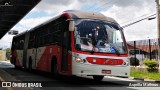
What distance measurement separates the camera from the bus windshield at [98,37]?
13.6 metres

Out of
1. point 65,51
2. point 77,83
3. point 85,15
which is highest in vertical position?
point 85,15

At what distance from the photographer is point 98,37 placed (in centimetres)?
1391

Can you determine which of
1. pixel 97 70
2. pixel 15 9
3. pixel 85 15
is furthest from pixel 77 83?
pixel 15 9

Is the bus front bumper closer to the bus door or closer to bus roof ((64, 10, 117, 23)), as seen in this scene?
the bus door

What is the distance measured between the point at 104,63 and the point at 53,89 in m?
2.59

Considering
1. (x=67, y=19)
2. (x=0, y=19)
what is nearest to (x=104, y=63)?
(x=67, y=19)

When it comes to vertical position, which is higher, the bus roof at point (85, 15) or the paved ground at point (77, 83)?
the bus roof at point (85, 15)

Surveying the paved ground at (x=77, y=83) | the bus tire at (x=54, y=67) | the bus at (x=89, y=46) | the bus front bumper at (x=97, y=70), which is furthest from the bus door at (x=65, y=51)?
the bus tire at (x=54, y=67)

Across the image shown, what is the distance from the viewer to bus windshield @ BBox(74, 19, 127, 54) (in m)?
13.6

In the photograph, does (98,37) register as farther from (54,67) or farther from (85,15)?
(54,67)

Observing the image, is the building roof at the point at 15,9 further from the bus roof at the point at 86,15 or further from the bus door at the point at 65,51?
the bus door at the point at 65,51

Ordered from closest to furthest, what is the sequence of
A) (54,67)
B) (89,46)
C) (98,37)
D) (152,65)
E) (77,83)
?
1. (89,46)
2. (98,37)
3. (77,83)
4. (54,67)
5. (152,65)

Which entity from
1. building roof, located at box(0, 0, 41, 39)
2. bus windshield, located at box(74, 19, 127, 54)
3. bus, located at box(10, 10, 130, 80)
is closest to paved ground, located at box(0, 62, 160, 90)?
bus, located at box(10, 10, 130, 80)

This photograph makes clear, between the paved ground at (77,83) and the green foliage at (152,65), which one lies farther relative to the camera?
the green foliage at (152,65)
